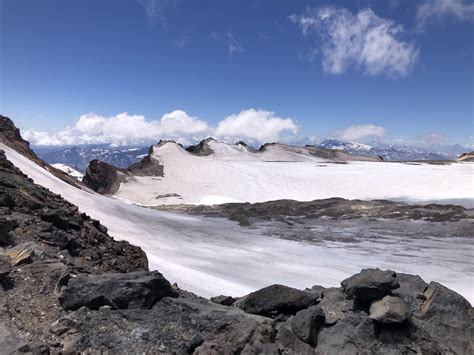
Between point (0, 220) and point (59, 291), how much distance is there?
10.8 ft

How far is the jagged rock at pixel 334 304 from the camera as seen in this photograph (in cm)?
812

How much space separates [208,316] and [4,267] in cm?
365

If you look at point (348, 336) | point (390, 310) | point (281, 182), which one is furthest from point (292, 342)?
point (281, 182)

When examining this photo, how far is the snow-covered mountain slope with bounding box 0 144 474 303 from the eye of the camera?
695 inches

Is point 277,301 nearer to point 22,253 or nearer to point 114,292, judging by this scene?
point 114,292

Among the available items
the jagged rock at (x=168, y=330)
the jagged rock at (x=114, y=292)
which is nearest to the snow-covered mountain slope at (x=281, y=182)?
the jagged rock at (x=168, y=330)

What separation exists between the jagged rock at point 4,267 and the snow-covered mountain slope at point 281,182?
43.0m

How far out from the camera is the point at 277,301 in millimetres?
8516

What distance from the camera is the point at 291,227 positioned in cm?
3731

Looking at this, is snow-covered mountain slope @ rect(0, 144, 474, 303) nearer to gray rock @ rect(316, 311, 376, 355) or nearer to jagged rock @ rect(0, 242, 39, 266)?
jagged rock @ rect(0, 242, 39, 266)

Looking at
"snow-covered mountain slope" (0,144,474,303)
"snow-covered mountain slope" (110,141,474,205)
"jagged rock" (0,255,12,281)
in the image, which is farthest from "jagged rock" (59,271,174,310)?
"snow-covered mountain slope" (110,141,474,205)

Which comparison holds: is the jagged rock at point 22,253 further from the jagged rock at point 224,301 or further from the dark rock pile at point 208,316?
the jagged rock at point 224,301

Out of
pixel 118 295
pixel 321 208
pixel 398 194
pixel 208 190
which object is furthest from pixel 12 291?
pixel 208 190

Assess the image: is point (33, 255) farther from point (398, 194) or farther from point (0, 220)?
point (398, 194)
